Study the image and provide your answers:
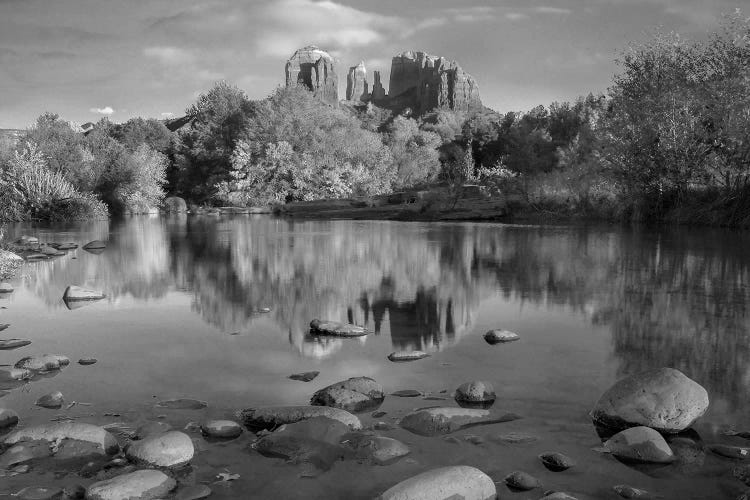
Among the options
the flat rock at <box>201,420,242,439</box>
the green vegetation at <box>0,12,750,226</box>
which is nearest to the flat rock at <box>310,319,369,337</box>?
the flat rock at <box>201,420,242,439</box>

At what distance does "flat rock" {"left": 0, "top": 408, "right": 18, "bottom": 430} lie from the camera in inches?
205

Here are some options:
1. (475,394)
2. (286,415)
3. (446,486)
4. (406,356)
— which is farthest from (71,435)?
(406,356)

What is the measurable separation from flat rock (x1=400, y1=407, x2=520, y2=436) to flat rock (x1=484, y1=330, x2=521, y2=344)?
116 inches

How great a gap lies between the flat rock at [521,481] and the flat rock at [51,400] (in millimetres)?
4029

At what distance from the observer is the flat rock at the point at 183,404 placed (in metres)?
5.77

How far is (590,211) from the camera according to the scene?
38688 mm

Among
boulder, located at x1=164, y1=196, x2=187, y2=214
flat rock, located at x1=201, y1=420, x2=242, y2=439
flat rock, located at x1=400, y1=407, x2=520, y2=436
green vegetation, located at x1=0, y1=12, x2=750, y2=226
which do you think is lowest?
flat rock, located at x1=400, y1=407, x2=520, y2=436

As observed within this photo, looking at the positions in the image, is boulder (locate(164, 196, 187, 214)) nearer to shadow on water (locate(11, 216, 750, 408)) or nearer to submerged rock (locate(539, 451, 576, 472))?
shadow on water (locate(11, 216, 750, 408))

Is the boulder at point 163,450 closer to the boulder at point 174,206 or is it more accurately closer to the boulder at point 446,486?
the boulder at point 446,486

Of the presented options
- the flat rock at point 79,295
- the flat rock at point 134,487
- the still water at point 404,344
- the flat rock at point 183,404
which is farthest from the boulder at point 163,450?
the flat rock at point 79,295

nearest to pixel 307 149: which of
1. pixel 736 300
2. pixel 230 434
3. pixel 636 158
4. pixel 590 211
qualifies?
pixel 590 211

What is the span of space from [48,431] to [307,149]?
57.4m

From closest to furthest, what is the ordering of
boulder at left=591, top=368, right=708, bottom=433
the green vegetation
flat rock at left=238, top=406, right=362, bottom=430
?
boulder at left=591, top=368, right=708, bottom=433, flat rock at left=238, top=406, right=362, bottom=430, the green vegetation

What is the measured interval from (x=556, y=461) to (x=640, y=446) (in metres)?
0.70
